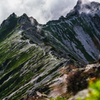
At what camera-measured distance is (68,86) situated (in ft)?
62.3

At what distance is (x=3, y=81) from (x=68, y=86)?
12404 cm

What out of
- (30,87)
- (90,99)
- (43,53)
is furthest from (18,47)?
(90,99)

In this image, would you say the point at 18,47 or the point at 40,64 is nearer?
the point at 40,64

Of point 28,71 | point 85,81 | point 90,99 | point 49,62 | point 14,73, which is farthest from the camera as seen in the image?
point 14,73

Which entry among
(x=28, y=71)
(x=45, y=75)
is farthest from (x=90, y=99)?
(x=28, y=71)

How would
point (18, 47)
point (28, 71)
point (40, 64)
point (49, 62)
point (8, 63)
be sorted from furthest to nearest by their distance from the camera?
point (18, 47), point (8, 63), point (28, 71), point (40, 64), point (49, 62)

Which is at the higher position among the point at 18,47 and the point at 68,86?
the point at 18,47

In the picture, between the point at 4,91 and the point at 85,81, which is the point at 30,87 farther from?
the point at 85,81

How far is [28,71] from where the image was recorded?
373 feet

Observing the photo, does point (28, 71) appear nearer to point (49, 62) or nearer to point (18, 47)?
point (49, 62)

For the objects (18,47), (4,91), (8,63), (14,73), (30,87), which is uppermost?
(18,47)

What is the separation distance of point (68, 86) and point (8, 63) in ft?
481

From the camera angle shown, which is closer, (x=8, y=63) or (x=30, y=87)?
(x=30, y=87)

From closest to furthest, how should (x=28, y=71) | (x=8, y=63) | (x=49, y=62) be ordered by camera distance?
(x=49, y=62) → (x=28, y=71) → (x=8, y=63)
